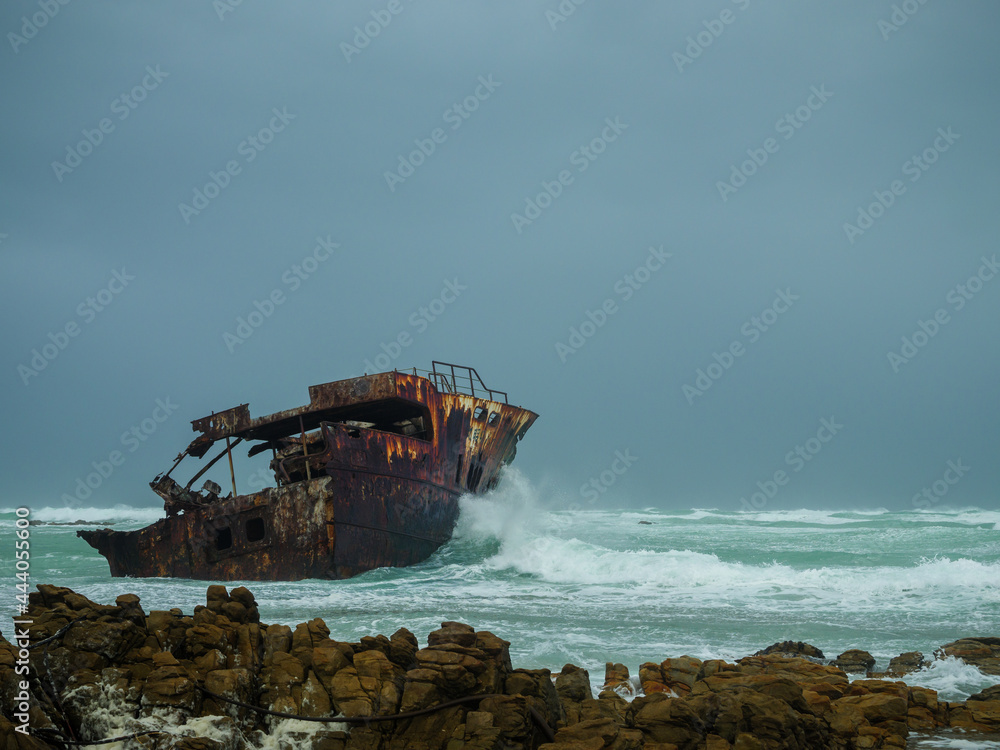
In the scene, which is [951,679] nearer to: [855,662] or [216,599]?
[855,662]

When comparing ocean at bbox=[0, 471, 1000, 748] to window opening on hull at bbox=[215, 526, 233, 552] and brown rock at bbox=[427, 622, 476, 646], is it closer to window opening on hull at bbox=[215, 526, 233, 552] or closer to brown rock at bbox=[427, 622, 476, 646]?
window opening on hull at bbox=[215, 526, 233, 552]

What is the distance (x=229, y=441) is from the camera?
17.4 m

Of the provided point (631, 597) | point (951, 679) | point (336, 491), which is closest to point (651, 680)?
point (951, 679)

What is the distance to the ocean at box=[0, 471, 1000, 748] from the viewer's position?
920 cm

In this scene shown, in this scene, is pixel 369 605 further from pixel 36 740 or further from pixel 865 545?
pixel 865 545

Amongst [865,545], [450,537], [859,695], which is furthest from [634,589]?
[865,545]

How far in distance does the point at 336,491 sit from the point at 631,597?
5.84 m

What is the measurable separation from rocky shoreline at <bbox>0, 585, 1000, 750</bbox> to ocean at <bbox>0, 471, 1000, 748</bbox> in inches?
41.9

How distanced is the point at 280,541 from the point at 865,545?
1979cm

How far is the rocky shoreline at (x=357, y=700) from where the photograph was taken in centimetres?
482

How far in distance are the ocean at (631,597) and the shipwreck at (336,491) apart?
0.59 metres

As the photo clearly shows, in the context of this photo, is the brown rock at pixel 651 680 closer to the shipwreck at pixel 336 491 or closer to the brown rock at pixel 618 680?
the brown rock at pixel 618 680

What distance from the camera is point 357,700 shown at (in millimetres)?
5070

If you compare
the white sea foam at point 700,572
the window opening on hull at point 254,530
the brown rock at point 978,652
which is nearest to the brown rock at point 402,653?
the brown rock at point 978,652
